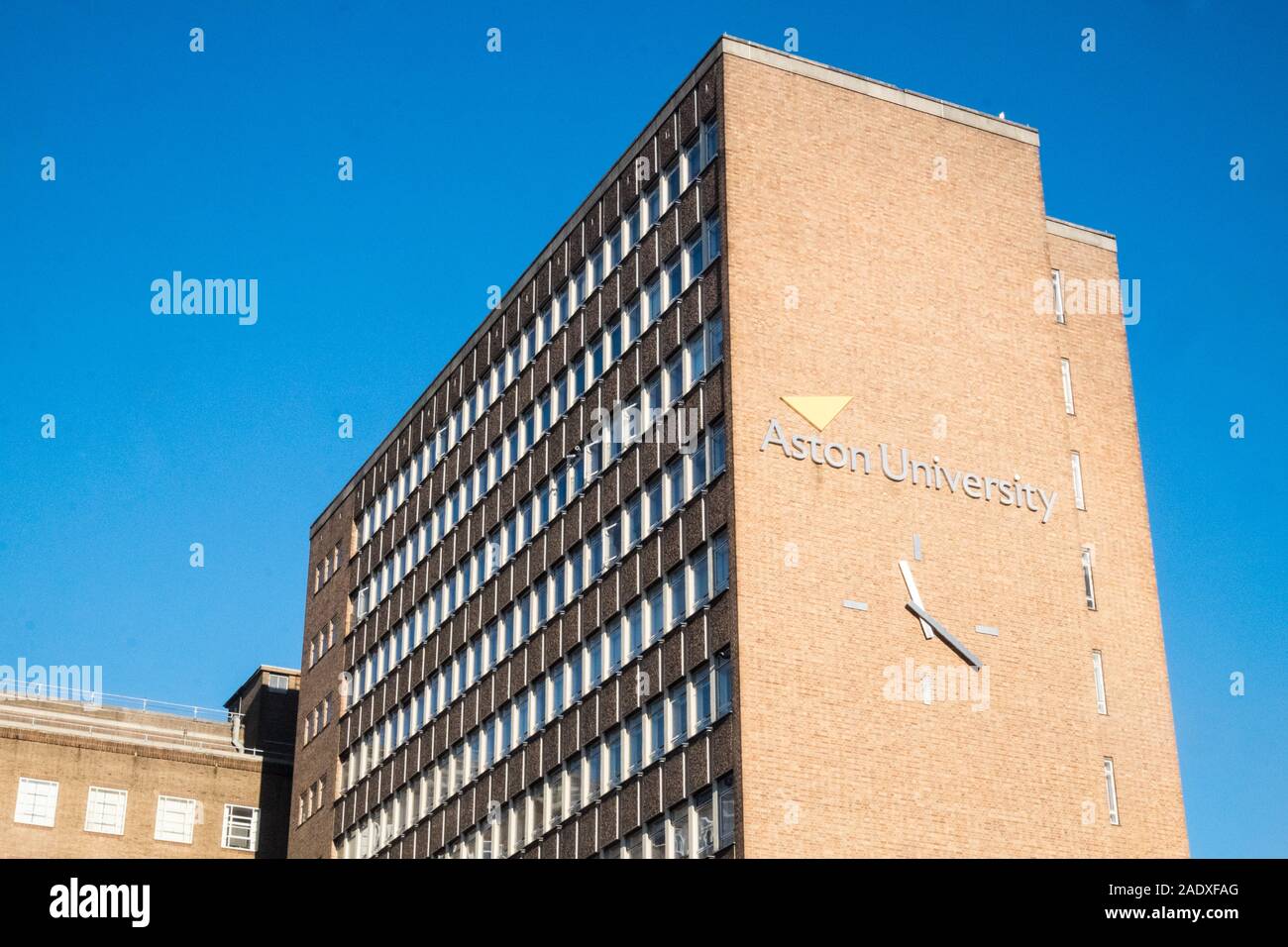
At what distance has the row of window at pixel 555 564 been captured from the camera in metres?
54.0

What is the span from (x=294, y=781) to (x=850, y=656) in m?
42.2

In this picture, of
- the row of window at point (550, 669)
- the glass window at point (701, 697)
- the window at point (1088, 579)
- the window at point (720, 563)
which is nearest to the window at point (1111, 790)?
the window at point (1088, 579)

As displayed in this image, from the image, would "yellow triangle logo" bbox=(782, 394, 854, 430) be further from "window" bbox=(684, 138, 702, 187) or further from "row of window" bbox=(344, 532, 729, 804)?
"window" bbox=(684, 138, 702, 187)

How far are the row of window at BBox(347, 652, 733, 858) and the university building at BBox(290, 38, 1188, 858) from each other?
0.49 ft

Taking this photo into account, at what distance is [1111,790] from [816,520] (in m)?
11.6

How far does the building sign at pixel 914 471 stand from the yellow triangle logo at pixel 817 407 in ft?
1.83

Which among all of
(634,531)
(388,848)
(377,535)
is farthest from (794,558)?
(377,535)

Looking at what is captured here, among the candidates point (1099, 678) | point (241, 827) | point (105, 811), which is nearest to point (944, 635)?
point (1099, 678)

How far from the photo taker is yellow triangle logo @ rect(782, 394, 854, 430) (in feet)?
171

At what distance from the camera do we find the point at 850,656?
1959 inches

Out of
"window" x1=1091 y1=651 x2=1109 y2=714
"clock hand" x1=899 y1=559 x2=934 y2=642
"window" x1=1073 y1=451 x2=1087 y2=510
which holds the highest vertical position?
"window" x1=1073 y1=451 x2=1087 y2=510

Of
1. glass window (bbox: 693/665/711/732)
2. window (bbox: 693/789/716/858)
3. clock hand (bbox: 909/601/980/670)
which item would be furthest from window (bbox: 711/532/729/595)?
window (bbox: 693/789/716/858)

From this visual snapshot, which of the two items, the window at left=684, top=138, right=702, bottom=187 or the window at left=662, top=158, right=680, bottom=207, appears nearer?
the window at left=684, top=138, right=702, bottom=187

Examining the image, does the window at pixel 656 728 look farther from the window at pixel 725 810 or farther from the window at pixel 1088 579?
the window at pixel 1088 579
